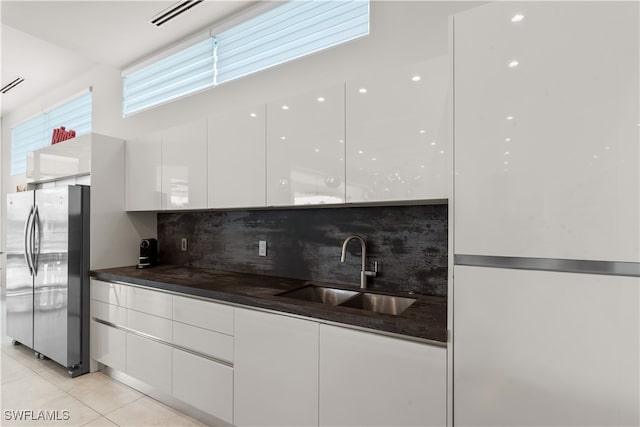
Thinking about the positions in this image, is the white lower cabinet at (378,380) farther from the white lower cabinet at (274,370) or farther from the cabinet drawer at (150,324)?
the cabinet drawer at (150,324)

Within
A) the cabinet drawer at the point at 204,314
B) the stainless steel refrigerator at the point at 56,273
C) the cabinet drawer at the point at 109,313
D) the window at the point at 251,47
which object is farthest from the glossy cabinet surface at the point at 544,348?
the stainless steel refrigerator at the point at 56,273

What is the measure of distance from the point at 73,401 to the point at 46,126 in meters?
4.29

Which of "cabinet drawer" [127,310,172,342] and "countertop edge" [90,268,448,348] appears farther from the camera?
"cabinet drawer" [127,310,172,342]

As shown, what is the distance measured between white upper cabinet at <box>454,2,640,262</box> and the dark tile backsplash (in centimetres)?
73

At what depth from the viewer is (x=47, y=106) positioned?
4.68 meters

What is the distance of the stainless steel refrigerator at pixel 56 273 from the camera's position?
105 inches

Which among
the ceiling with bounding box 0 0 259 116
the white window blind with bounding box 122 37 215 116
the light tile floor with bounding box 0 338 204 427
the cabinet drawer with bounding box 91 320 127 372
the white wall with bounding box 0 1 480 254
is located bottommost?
the light tile floor with bounding box 0 338 204 427

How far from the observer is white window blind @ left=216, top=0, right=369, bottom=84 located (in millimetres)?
2213

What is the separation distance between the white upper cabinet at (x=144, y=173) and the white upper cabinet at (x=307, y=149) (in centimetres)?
122

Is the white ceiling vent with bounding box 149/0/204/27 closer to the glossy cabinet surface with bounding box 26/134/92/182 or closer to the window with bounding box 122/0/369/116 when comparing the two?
the window with bounding box 122/0/369/116

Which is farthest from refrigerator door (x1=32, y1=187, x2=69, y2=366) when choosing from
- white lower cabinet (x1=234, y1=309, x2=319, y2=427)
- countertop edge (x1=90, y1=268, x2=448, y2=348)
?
white lower cabinet (x1=234, y1=309, x2=319, y2=427)

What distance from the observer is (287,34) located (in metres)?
2.48

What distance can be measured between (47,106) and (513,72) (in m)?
5.94

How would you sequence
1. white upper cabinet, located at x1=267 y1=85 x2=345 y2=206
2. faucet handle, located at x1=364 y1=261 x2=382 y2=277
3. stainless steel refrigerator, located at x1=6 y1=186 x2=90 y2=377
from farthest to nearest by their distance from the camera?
stainless steel refrigerator, located at x1=6 y1=186 x2=90 y2=377 < faucet handle, located at x1=364 y1=261 x2=382 y2=277 < white upper cabinet, located at x1=267 y1=85 x2=345 y2=206
